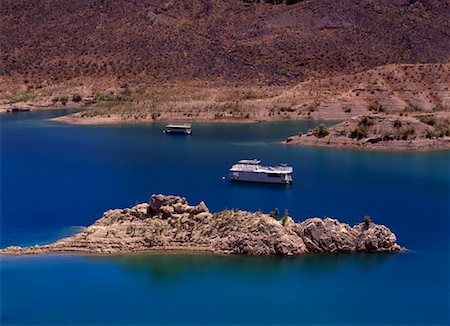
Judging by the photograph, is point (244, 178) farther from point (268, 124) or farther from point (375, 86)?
point (375, 86)

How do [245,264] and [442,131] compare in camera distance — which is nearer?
[245,264]

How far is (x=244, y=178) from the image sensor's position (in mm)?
69688

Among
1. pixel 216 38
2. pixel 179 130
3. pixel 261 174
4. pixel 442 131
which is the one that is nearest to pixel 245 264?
pixel 261 174

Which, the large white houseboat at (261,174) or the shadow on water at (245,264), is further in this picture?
the large white houseboat at (261,174)

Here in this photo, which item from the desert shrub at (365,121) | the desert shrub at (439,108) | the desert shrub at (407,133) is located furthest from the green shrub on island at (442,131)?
the desert shrub at (439,108)

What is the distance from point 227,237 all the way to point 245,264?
92.0 inches

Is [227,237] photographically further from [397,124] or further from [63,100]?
[63,100]

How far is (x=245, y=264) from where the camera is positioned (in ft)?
147

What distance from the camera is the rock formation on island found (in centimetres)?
4572

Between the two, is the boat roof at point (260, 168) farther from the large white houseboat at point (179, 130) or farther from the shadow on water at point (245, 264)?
the large white houseboat at point (179, 130)

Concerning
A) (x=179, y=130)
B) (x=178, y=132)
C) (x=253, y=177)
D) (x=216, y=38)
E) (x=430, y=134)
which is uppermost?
(x=216, y=38)

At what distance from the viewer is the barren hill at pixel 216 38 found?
164 m

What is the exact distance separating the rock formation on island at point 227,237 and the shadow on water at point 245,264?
525 mm

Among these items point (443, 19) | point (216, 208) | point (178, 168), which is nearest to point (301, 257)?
point (216, 208)
